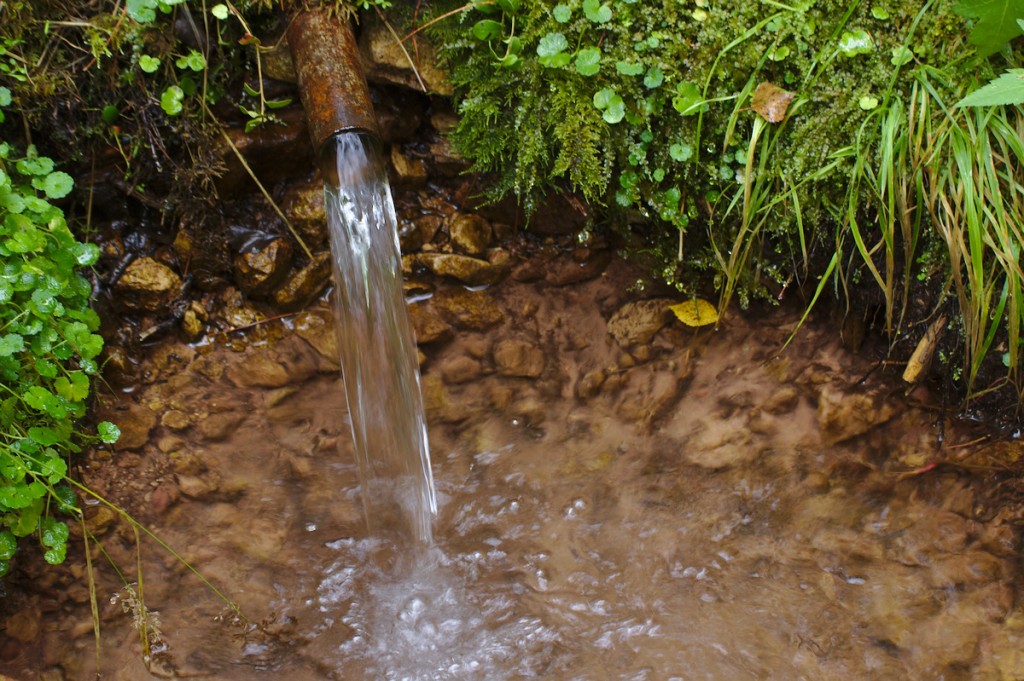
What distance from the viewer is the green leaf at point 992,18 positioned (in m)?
1.63

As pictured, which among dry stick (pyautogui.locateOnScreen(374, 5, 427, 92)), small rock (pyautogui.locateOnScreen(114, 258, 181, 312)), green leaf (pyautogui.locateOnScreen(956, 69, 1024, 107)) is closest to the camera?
green leaf (pyautogui.locateOnScreen(956, 69, 1024, 107))

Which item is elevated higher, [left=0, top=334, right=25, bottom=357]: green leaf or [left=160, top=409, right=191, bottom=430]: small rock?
[left=0, top=334, right=25, bottom=357]: green leaf

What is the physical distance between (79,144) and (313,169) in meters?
0.61

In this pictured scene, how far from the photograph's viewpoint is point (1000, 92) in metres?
1.54

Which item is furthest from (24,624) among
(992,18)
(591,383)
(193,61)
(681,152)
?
(992,18)

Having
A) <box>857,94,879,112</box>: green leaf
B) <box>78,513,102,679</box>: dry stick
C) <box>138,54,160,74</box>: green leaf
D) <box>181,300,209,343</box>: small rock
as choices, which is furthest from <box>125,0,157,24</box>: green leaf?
<box>857,94,879,112</box>: green leaf

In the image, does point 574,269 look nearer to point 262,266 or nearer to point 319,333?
point 319,333

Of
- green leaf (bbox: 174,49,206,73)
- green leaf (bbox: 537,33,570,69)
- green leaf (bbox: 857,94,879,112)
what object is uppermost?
green leaf (bbox: 174,49,206,73)

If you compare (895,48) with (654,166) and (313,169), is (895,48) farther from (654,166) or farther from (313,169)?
(313,169)

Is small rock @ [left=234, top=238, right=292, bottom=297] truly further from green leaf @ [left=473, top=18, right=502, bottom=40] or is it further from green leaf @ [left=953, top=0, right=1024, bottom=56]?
green leaf @ [left=953, top=0, right=1024, bottom=56]

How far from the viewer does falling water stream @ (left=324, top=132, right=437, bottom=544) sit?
2084mm

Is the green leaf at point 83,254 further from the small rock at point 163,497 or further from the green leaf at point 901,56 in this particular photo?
the green leaf at point 901,56

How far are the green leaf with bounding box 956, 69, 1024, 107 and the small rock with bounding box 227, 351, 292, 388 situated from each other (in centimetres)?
184

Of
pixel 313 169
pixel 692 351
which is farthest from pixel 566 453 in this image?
pixel 313 169
